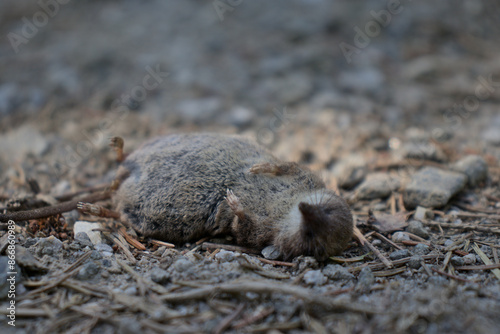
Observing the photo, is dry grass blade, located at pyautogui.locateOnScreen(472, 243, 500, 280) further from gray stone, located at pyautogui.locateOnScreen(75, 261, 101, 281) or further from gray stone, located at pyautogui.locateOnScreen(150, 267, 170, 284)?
gray stone, located at pyautogui.locateOnScreen(75, 261, 101, 281)

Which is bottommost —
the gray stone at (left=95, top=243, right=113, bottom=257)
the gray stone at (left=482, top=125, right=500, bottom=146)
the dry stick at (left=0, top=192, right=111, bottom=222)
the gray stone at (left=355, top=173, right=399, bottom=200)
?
the gray stone at (left=95, top=243, right=113, bottom=257)

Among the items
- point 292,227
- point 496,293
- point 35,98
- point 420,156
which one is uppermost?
point 35,98

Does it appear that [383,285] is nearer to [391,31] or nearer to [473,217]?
[473,217]

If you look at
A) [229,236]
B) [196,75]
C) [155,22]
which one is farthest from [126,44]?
[229,236]

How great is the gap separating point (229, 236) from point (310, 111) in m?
2.73

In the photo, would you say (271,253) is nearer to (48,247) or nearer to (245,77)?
(48,247)

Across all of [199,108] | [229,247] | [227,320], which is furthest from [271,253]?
[199,108]

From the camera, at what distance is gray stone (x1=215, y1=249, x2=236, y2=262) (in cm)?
308

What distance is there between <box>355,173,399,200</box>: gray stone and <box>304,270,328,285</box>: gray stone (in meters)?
1.60

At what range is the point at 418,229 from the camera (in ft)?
11.5

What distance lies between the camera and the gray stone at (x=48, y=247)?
2938 millimetres

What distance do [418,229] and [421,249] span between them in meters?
0.33

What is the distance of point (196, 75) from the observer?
20.8 feet

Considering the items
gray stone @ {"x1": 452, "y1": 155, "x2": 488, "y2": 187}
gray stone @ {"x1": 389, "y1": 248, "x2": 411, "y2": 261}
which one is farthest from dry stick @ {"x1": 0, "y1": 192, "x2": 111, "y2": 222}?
gray stone @ {"x1": 452, "y1": 155, "x2": 488, "y2": 187}
